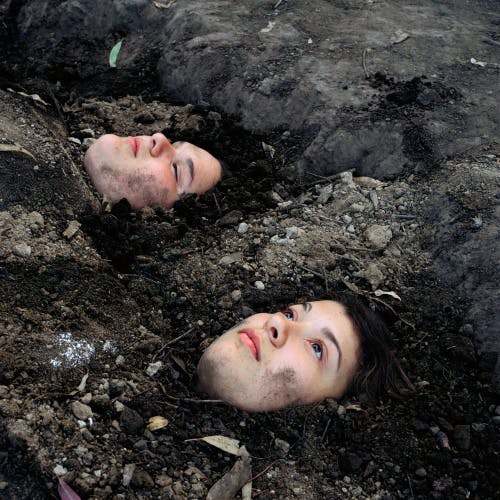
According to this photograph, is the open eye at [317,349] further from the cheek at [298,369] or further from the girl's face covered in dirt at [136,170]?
the girl's face covered in dirt at [136,170]

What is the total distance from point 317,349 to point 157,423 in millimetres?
1120

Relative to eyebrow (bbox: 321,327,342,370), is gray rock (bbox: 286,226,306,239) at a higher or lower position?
lower

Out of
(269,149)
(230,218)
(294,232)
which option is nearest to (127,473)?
(294,232)

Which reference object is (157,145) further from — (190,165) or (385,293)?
(385,293)

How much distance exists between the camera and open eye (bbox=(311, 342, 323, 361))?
395 cm

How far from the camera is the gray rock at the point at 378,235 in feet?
16.1

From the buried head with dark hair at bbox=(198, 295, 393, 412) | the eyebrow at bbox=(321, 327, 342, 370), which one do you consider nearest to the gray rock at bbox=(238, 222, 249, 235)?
the buried head with dark hair at bbox=(198, 295, 393, 412)

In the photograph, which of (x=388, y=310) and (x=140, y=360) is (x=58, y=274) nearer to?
(x=140, y=360)

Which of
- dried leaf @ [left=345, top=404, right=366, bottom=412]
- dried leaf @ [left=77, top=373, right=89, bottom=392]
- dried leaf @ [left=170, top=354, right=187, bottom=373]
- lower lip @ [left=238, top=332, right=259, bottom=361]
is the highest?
lower lip @ [left=238, top=332, right=259, bottom=361]

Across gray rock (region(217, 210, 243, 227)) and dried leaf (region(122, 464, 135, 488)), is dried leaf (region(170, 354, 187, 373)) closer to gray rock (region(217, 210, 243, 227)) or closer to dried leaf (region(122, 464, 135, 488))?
dried leaf (region(122, 464, 135, 488))

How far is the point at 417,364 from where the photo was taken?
4.20 meters

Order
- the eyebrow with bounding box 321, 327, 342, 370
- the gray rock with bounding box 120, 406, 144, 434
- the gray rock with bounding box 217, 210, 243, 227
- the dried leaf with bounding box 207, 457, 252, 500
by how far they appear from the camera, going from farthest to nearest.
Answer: the gray rock with bounding box 217, 210, 243, 227 < the eyebrow with bounding box 321, 327, 342, 370 < the gray rock with bounding box 120, 406, 144, 434 < the dried leaf with bounding box 207, 457, 252, 500

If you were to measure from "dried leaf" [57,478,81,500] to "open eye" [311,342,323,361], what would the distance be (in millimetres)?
1680

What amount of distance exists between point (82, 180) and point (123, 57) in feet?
8.68
